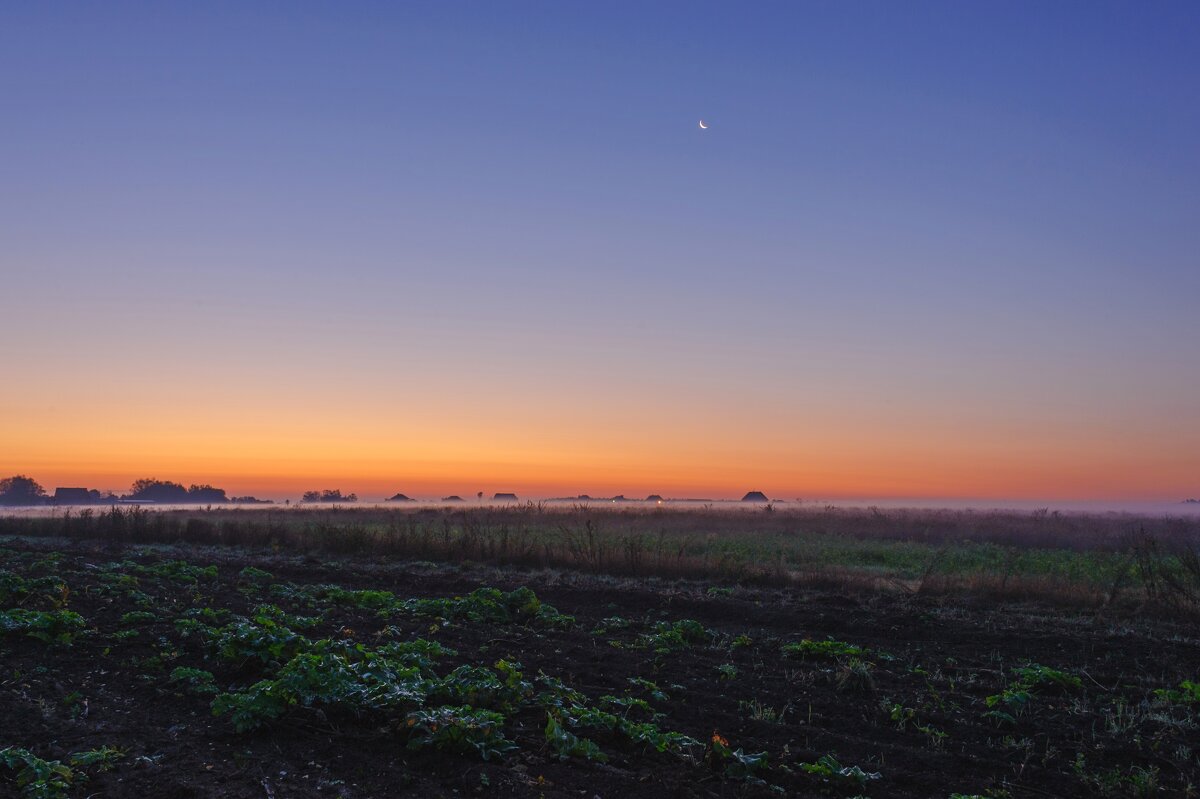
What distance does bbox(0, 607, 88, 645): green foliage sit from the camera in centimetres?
906

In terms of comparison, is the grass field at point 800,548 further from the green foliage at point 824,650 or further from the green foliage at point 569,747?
the green foliage at point 569,747

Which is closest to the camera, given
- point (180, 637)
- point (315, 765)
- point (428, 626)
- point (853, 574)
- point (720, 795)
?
point (720, 795)

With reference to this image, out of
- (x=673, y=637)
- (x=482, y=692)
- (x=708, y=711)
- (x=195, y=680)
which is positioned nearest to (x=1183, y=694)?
(x=708, y=711)

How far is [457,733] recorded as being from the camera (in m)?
6.10

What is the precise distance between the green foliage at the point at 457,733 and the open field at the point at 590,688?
2 centimetres

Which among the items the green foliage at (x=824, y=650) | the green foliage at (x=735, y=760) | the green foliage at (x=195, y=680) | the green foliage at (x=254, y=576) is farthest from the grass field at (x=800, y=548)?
the green foliage at (x=195, y=680)

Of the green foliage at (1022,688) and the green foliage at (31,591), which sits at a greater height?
the green foliage at (31,591)

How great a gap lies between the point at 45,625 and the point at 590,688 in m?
6.53

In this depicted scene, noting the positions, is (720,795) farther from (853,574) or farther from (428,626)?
(853,574)

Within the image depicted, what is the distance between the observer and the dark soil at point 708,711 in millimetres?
5840

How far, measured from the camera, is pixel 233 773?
5.73 m

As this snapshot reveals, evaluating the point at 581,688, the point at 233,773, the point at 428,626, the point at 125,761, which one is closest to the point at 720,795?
the point at 581,688

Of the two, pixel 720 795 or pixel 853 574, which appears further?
pixel 853 574

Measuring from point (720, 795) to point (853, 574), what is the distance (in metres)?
15.5
